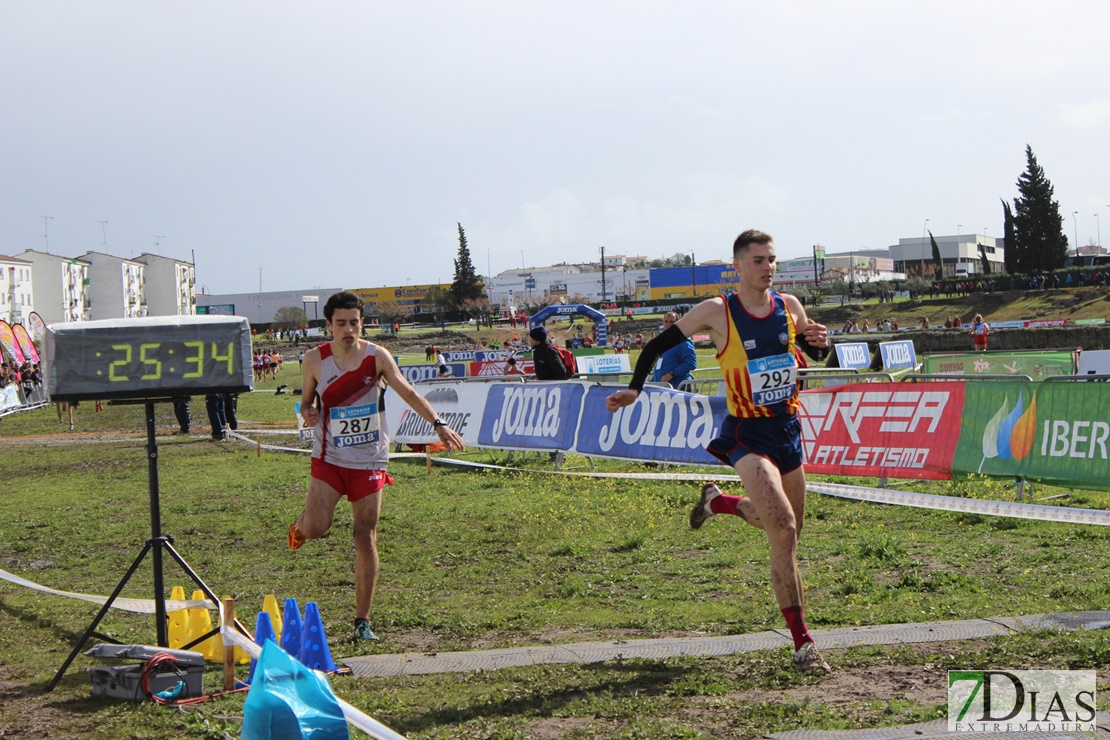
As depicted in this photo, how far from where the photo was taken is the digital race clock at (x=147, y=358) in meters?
5.56

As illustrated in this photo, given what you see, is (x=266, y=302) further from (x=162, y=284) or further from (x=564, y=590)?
(x=564, y=590)

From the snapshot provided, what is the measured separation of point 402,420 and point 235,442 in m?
4.78

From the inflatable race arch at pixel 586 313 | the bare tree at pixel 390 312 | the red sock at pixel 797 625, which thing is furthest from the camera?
the bare tree at pixel 390 312

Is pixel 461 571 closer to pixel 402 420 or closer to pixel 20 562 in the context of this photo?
pixel 20 562

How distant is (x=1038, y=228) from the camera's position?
95.8 m

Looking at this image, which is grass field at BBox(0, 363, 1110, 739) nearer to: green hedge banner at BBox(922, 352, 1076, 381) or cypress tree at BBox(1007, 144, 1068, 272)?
green hedge banner at BBox(922, 352, 1076, 381)

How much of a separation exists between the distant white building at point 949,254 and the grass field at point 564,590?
14579cm

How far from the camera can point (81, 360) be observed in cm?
557

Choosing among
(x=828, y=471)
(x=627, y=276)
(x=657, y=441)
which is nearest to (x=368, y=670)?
(x=828, y=471)

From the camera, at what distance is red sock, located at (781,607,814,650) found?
5.29 m

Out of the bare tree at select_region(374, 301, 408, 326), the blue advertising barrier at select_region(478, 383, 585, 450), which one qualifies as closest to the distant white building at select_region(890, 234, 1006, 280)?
the bare tree at select_region(374, 301, 408, 326)

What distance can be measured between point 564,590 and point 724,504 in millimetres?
2094

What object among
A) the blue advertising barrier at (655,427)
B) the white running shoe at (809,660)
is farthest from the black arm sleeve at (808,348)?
the blue advertising barrier at (655,427)

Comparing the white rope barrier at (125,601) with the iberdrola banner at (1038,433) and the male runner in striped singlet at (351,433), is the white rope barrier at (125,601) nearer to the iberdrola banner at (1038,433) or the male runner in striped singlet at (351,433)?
the male runner in striped singlet at (351,433)
